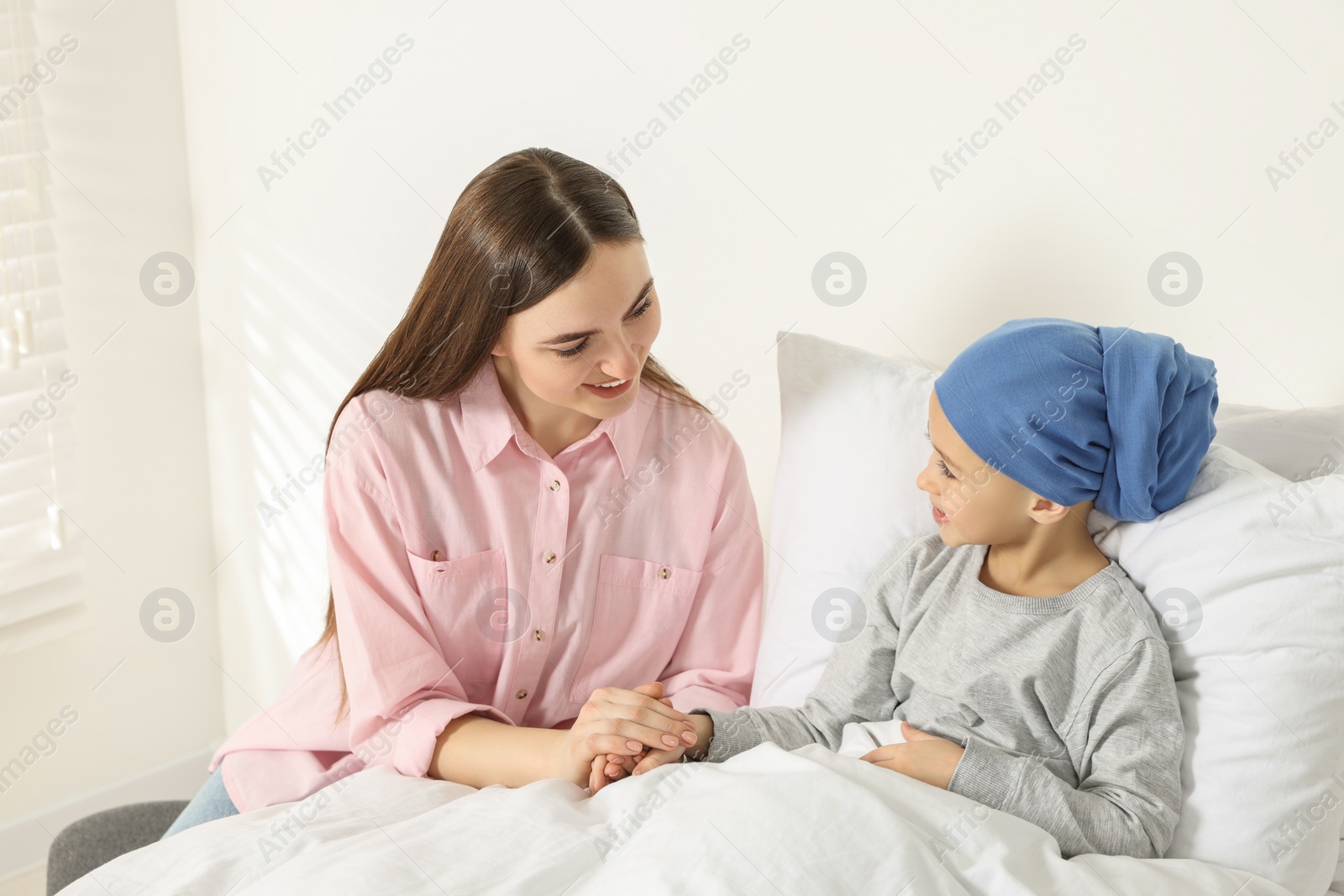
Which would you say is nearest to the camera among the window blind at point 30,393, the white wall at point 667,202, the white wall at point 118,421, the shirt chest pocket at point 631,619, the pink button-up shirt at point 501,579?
the white wall at point 667,202

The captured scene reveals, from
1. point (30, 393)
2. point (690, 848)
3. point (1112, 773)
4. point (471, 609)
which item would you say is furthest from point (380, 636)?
point (30, 393)

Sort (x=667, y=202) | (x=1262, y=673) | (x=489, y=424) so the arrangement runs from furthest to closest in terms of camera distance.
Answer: (x=667, y=202) < (x=489, y=424) < (x=1262, y=673)

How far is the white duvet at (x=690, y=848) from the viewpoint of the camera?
91 cm

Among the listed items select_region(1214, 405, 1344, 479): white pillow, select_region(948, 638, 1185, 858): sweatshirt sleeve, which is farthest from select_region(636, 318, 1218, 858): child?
select_region(1214, 405, 1344, 479): white pillow

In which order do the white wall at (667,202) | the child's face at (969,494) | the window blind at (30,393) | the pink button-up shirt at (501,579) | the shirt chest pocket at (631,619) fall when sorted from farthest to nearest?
the window blind at (30,393) < the shirt chest pocket at (631,619) < the pink button-up shirt at (501,579) < the white wall at (667,202) < the child's face at (969,494)

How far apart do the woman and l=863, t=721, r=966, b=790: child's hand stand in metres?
0.23

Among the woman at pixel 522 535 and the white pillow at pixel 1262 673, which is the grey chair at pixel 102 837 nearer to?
the woman at pixel 522 535

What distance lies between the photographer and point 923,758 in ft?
3.61

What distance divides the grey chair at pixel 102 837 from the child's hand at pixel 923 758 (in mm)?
1029

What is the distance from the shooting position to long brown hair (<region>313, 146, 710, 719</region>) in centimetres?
124

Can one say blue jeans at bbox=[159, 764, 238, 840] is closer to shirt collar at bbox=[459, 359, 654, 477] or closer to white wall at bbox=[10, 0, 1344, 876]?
shirt collar at bbox=[459, 359, 654, 477]

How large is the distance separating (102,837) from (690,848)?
3.39ft

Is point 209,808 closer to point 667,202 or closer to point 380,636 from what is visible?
point 380,636

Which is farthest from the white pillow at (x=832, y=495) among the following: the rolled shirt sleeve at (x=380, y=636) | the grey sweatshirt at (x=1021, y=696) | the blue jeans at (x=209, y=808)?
the blue jeans at (x=209, y=808)
